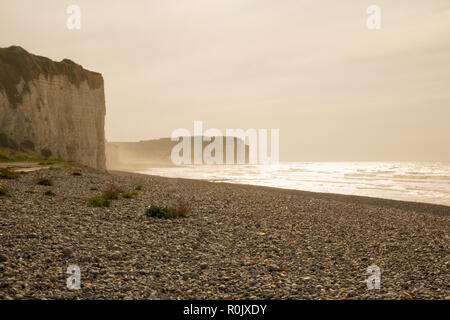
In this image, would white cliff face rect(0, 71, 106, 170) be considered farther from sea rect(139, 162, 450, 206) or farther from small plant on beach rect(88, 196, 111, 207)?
small plant on beach rect(88, 196, 111, 207)

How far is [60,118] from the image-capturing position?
56.2 meters

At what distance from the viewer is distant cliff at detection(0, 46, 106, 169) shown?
1981 inches

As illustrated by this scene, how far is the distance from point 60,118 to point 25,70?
8.74m

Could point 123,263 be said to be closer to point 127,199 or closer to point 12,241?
point 12,241

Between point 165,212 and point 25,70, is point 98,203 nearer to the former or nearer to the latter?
point 165,212

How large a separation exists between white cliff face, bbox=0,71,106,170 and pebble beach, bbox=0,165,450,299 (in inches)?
1520

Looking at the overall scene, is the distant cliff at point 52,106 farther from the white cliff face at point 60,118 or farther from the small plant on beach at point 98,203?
the small plant on beach at point 98,203

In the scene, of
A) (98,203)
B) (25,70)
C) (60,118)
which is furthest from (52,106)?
(98,203)

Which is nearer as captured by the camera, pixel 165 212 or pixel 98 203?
pixel 165 212

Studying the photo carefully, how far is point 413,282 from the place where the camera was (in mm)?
8875

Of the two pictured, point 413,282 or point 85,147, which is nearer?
point 413,282

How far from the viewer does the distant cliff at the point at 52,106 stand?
165ft
